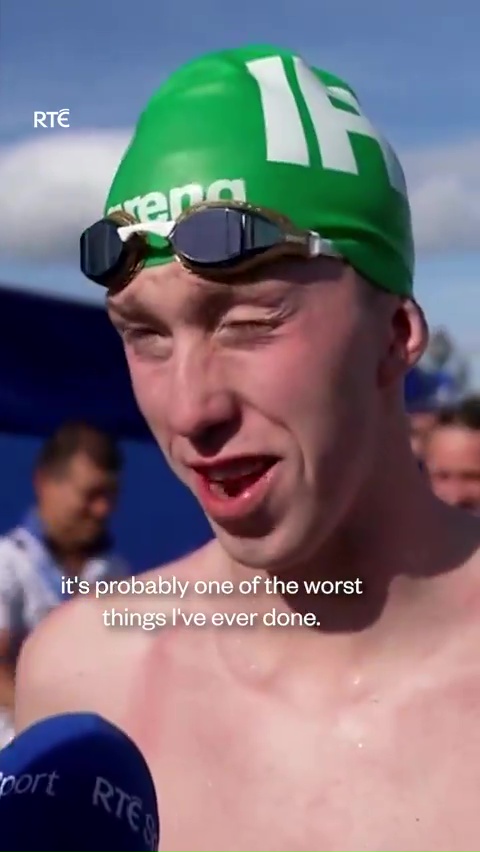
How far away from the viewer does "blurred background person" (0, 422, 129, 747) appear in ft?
7.54

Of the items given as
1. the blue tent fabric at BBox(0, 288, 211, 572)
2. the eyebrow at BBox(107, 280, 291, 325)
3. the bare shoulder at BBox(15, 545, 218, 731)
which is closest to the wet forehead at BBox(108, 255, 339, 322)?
the eyebrow at BBox(107, 280, 291, 325)

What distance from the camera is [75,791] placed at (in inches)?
26.8

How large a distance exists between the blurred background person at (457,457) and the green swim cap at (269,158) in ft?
3.81

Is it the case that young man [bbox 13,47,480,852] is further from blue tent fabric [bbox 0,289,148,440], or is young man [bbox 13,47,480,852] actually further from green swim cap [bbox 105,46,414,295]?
blue tent fabric [bbox 0,289,148,440]

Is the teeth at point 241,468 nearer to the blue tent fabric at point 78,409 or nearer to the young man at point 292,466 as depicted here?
the young man at point 292,466

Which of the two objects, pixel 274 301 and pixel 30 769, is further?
pixel 274 301

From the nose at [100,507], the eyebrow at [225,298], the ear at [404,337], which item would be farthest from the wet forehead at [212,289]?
the nose at [100,507]

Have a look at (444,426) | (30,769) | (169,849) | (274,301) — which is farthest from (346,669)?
(444,426)

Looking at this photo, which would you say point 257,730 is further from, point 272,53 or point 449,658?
point 272,53

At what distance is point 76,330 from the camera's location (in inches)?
113

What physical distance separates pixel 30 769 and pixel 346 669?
0.50 metres

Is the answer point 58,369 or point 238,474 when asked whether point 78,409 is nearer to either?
point 58,369

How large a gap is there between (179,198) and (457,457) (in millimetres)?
1333

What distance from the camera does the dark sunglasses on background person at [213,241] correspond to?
3.25ft
